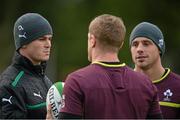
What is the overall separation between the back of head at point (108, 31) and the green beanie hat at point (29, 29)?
1.62 meters

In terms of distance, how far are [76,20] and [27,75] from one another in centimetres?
2511

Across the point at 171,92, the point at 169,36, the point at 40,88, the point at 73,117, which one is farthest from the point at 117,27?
the point at 169,36

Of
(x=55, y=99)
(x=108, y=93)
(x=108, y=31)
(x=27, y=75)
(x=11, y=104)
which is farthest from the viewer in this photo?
(x=27, y=75)

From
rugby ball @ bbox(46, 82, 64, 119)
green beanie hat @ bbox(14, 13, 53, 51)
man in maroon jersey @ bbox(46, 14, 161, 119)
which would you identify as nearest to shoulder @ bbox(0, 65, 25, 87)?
green beanie hat @ bbox(14, 13, 53, 51)

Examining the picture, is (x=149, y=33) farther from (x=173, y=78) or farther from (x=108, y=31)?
(x=108, y=31)

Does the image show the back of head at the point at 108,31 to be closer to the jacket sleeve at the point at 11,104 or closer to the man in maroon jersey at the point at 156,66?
the jacket sleeve at the point at 11,104

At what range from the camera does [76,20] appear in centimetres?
3547

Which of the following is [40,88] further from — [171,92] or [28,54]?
[171,92]

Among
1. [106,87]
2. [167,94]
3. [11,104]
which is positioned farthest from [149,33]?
[106,87]

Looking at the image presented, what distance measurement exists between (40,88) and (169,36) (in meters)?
22.8

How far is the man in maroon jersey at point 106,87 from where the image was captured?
8961mm

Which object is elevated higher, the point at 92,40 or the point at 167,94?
the point at 92,40

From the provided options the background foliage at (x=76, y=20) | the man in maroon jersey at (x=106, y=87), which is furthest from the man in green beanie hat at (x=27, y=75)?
the background foliage at (x=76, y=20)

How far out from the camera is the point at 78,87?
8.94 m
